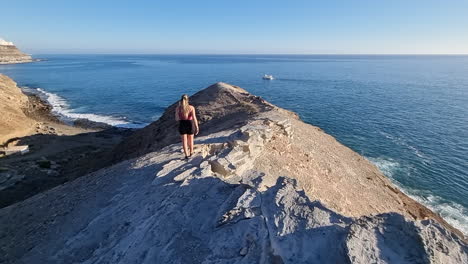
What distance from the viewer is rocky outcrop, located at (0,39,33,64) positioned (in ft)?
550

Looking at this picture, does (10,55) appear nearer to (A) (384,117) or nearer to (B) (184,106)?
(A) (384,117)

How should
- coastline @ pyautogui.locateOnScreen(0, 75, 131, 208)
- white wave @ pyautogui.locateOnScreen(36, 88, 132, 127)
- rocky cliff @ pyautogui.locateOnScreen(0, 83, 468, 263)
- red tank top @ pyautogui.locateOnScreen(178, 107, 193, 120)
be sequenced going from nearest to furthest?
rocky cliff @ pyautogui.locateOnScreen(0, 83, 468, 263) < red tank top @ pyautogui.locateOnScreen(178, 107, 193, 120) < coastline @ pyautogui.locateOnScreen(0, 75, 131, 208) < white wave @ pyautogui.locateOnScreen(36, 88, 132, 127)

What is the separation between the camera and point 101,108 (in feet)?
190

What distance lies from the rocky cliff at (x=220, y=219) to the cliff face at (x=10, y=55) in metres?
194

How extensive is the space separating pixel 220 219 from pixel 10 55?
224m

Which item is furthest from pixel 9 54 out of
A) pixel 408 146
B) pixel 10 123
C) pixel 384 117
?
pixel 408 146

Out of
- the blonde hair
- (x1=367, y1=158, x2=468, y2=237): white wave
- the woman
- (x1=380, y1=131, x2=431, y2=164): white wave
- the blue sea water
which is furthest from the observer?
(x1=380, y1=131, x2=431, y2=164): white wave

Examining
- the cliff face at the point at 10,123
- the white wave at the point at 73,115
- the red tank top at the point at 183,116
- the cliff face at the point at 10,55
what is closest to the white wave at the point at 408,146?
the red tank top at the point at 183,116

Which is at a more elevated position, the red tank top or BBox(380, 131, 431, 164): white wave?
the red tank top

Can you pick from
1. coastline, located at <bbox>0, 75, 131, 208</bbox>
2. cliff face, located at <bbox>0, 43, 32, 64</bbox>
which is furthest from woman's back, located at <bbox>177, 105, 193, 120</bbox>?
cliff face, located at <bbox>0, 43, 32, 64</bbox>

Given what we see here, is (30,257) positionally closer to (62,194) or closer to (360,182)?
(62,194)

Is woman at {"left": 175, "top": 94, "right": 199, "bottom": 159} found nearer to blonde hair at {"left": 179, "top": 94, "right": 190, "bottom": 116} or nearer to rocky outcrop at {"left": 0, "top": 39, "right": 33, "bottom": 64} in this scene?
blonde hair at {"left": 179, "top": 94, "right": 190, "bottom": 116}

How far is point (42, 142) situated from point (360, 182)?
3309 centimetres

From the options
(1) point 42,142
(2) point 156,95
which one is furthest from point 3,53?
(1) point 42,142
